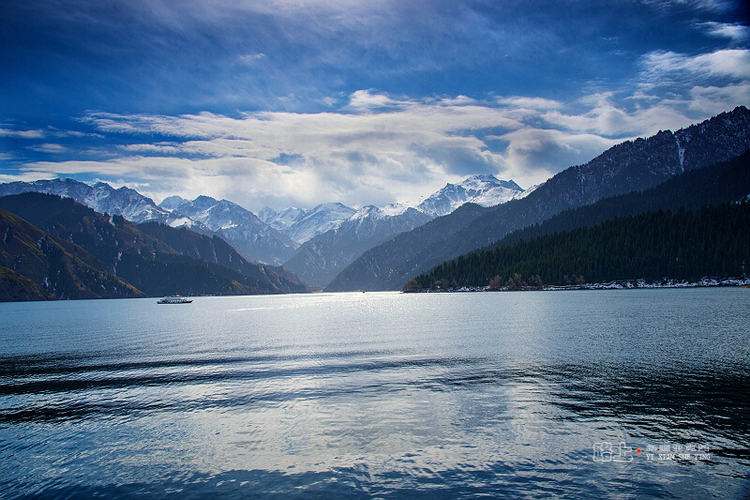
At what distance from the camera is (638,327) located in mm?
82812

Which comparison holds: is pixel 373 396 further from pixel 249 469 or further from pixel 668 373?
pixel 668 373

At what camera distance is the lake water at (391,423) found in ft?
75.0

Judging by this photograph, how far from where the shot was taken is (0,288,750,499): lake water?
900 inches

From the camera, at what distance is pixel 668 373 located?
44188mm

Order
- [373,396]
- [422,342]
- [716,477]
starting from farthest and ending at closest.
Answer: [422,342] < [373,396] < [716,477]

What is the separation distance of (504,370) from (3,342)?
333ft

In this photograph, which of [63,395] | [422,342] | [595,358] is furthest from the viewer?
[422,342]

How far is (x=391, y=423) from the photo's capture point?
105ft

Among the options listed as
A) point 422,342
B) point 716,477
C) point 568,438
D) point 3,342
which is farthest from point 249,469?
point 3,342

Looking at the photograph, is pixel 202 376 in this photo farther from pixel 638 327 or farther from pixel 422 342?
pixel 638 327

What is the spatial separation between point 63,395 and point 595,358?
59.9 metres

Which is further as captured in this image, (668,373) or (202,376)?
(202,376)

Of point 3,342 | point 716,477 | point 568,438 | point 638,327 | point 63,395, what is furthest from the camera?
point 3,342

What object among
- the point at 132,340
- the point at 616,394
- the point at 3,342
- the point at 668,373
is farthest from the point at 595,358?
the point at 3,342
